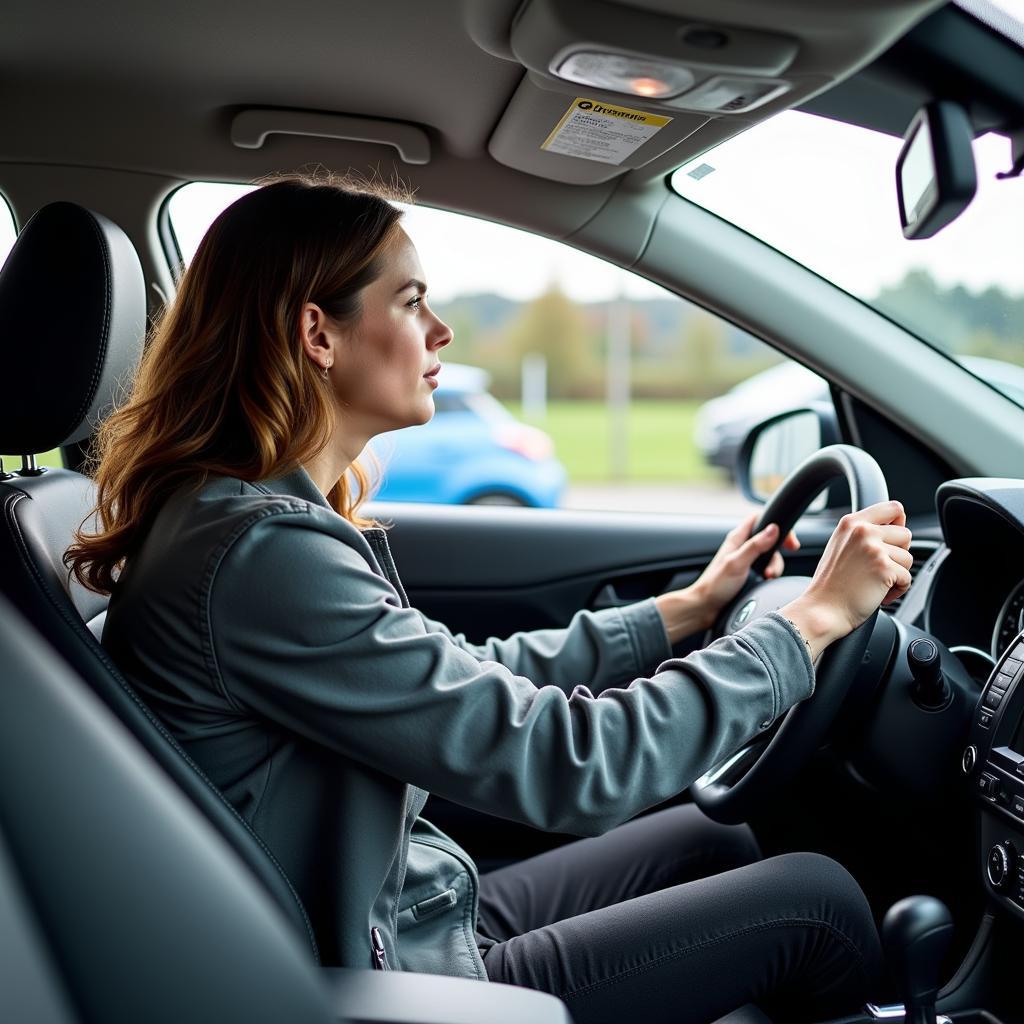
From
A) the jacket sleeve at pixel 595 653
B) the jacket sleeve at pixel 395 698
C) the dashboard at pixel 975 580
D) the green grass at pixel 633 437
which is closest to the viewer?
the jacket sleeve at pixel 395 698

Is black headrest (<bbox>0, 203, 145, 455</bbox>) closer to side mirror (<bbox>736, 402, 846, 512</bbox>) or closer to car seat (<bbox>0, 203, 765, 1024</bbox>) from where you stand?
car seat (<bbox>0, 203, 765, 1024</bbox>)

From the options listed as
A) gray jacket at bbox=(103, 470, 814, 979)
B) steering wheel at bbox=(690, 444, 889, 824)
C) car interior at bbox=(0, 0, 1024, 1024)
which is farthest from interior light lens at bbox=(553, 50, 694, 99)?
gray jacket at bbox=(103, 470, 814, 979)

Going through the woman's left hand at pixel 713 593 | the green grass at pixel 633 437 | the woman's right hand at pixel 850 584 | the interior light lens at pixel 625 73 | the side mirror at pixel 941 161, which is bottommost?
the green grass at pixel 633 437

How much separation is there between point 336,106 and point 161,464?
0.95 metres

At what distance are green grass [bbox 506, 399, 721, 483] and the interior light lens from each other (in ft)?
41.9

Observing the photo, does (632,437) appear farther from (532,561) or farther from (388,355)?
(388,355)

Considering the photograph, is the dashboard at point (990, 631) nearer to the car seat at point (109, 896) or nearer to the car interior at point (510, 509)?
the car interior at point (510, 509)

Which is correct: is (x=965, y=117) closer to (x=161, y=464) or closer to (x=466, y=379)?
(x=161, y=464)

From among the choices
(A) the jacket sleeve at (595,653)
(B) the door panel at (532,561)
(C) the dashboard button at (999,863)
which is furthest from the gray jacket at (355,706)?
(B) the door panel at (532,561)

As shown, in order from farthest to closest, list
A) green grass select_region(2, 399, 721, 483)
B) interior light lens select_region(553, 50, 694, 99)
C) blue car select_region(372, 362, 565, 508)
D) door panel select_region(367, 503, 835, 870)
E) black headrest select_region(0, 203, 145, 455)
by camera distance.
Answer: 1. green grass select_region(2, 399, 721, 483)
2. blue car select_region(372, 362, 565, 508)
3. door panel select_region(367, 503, 835, 870)
4. interior light lens select_region(553, 50, 694, 99)
5. black headrest select_region(0, 203, 145, 455)

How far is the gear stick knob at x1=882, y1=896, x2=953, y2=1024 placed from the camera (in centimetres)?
122

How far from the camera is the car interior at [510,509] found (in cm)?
60

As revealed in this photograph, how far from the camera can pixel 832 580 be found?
133 cm

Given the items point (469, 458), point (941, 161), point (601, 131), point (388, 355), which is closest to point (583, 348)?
point (469, 458)
